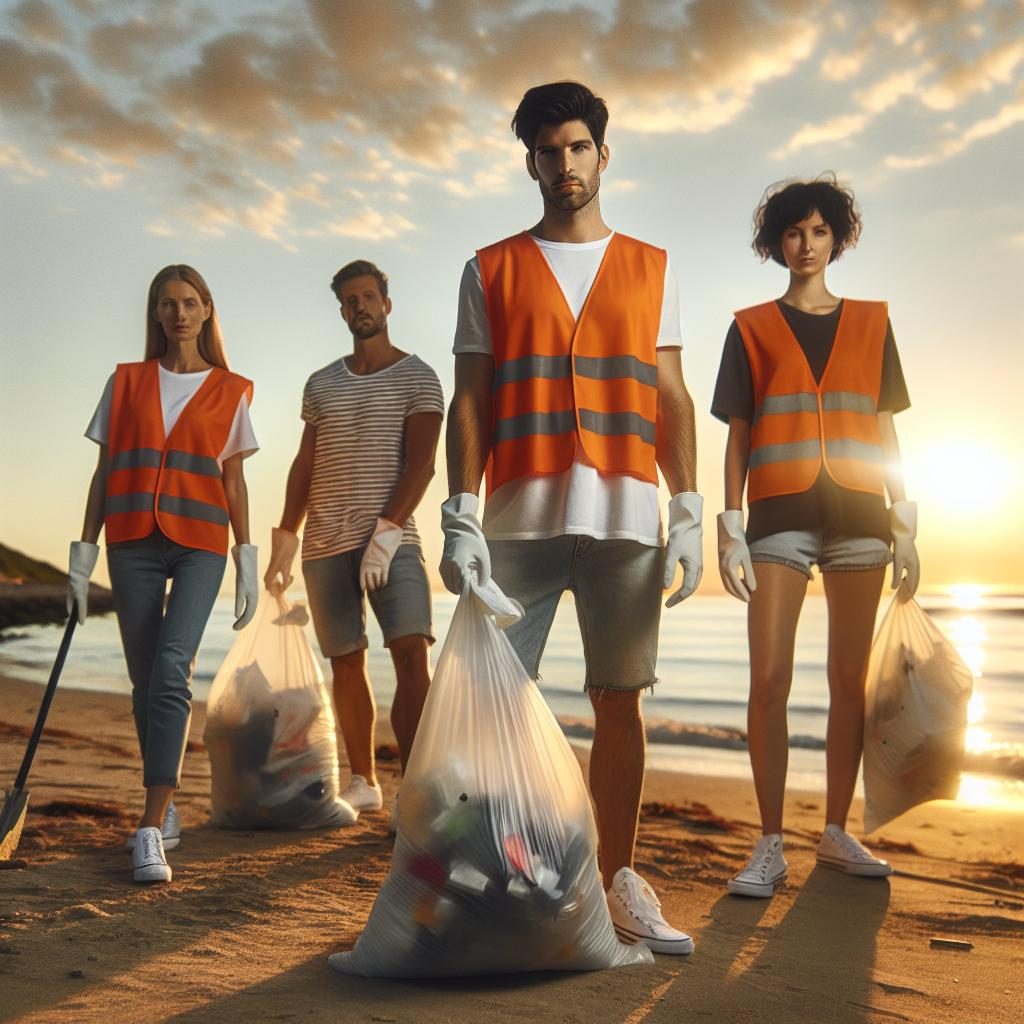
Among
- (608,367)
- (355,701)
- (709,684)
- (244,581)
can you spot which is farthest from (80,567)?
(709,684)

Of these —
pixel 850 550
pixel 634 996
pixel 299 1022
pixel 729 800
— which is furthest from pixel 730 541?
pixel 729 800

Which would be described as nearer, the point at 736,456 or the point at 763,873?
the point at 763,873

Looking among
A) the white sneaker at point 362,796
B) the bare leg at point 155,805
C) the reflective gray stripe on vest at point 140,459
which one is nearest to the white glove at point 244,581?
the reflective gray stripe on vest at point 140,459

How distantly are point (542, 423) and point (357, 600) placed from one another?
1.48 meters

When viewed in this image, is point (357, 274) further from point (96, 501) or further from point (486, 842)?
point (486, 842)

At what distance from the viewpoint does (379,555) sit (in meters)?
3.36

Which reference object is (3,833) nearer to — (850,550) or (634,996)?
(634,996)

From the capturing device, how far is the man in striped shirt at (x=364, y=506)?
11.3 ft

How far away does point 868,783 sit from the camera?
3217mm

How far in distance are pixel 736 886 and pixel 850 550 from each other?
35.1 inches

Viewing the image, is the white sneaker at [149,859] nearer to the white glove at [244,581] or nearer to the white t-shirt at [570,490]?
the white glove at [244,581]

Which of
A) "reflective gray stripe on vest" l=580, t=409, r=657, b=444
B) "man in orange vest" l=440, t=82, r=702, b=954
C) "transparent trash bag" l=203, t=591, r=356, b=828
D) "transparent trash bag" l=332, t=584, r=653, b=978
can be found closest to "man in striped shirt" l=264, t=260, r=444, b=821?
"transparent trash bag" l=203, t=591, r=356, b=828

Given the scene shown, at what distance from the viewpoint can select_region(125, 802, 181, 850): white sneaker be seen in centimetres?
314

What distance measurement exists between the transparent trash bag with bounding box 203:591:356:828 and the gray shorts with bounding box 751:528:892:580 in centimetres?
145
